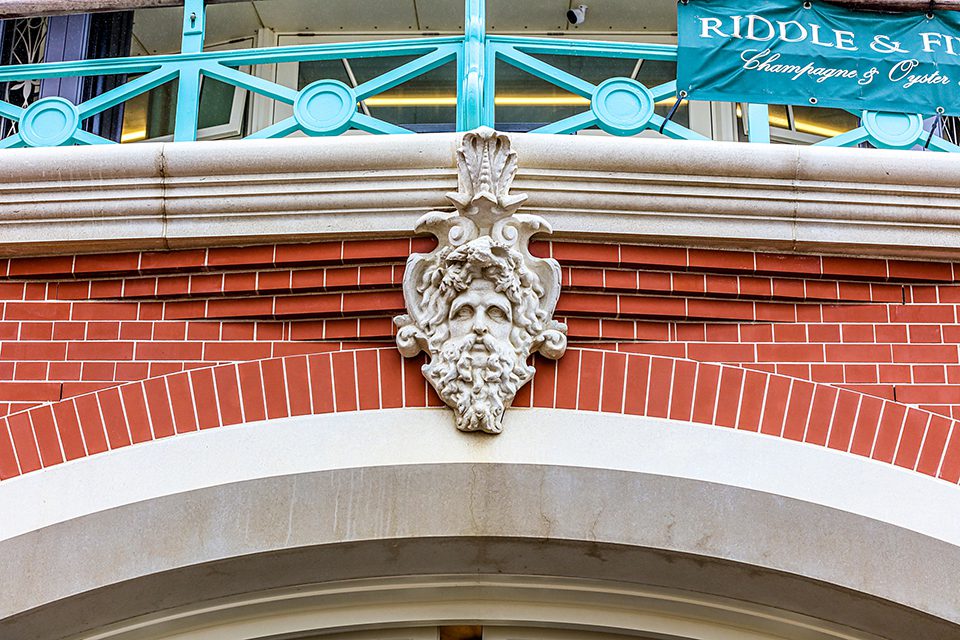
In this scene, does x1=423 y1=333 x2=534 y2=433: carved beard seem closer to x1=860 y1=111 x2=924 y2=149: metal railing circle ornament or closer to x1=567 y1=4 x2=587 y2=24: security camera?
x1=860 y1=111 x2=924 y2=149: metal railing circle ornament

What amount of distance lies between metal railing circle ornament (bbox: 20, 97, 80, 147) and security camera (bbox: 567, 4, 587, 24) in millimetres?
4034

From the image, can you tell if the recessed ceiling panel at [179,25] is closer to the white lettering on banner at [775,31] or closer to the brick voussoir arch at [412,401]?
the white lettering on banner at [775,31]

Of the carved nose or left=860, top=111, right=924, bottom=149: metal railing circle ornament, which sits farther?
left=860, top=111, right=924, bottom=149: metal railing circle ornament

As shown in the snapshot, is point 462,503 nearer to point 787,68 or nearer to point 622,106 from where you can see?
point 622,106

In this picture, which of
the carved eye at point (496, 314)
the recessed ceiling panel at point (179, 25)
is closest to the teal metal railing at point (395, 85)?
the carved eye at point (496, 314)

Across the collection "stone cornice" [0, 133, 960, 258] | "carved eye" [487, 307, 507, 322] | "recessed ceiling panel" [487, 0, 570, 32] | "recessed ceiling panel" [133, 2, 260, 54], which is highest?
"recessed ceiling panel" [487, 0, 570, 32]

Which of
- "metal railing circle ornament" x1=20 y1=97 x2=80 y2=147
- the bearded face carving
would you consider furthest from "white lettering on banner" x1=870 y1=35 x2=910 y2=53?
"metal railing circle ornament" x1=20 y1=97 x2=80 y2=147

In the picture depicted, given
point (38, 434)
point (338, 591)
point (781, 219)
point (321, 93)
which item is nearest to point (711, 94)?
point (781, 219)

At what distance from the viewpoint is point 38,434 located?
4.53 m

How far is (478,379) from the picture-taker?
4.42 m

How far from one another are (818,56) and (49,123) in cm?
297

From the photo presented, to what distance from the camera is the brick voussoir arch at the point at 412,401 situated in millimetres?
4492

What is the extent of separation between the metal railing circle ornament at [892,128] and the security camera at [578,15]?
3435 millimetres

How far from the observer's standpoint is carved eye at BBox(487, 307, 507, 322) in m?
4.48
